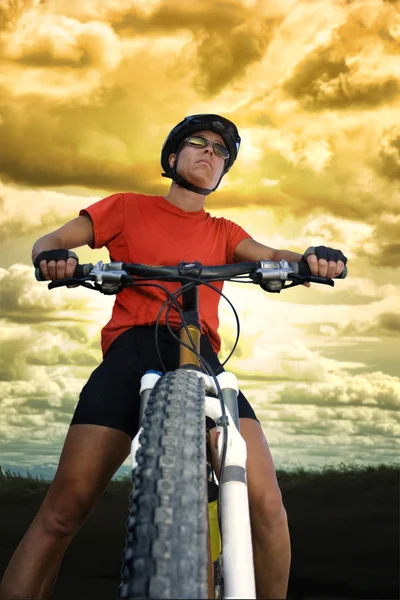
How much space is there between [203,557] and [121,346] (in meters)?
1.31

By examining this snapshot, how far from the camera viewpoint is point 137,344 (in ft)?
9.14

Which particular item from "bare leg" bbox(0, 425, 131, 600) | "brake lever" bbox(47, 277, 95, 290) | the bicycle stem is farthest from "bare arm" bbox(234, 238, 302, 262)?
"bare leg" bbox(0, 425, 131, 600)

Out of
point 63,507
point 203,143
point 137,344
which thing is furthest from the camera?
point 203,143

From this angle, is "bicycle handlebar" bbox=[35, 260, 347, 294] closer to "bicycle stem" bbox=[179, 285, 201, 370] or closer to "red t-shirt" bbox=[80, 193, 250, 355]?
"bicycle stem" bbox=[179, 285, 201, 370]

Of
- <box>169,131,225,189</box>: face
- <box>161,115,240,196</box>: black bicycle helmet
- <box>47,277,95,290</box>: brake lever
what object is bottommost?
<box>47,277,95,290</box>: brake lever

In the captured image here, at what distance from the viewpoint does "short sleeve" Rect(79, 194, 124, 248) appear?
3.07 meters

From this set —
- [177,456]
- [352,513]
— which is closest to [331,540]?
[352,513]

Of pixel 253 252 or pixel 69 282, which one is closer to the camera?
pixel 69 282

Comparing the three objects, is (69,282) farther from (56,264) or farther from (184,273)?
(184,273)

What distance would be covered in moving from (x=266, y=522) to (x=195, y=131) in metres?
1.84

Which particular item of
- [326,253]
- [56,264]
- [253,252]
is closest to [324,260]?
[326,253]

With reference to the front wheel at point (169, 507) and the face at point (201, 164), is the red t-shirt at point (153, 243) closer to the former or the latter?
the face at point (201, 164)

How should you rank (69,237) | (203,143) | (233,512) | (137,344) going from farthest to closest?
(203,143) → (69,237) → (137,344) → (233,512)

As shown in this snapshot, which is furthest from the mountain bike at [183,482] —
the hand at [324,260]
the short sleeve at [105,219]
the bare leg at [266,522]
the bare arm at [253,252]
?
the bare arm at [253,252]
